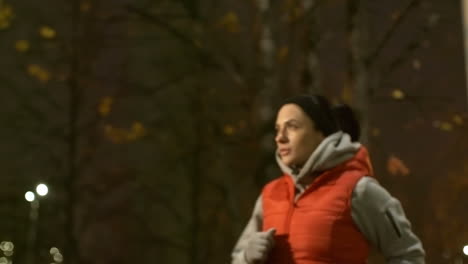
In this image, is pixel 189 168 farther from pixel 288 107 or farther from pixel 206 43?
pixel 288 107

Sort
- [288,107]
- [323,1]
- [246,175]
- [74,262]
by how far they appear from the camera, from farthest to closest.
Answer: [74,262], [246,175], [323,1], [288,107]

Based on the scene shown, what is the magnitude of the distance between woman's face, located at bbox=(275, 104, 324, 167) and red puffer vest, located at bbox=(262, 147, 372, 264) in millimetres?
136

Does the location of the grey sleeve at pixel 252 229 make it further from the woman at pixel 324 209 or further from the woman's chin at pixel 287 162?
the woman's chin at pixel 287 162

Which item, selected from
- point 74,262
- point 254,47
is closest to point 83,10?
point 74,262

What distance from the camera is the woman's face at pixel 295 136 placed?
3746 millimetres

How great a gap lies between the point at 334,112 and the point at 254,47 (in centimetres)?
621

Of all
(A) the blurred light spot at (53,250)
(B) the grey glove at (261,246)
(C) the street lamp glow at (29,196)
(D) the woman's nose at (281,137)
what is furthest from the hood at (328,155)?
(A) the blurred light spot at (53,250)

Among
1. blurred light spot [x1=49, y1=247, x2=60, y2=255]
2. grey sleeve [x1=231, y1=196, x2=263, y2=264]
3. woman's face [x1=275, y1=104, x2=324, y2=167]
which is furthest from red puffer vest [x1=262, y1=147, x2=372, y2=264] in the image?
blurred light spot [x1=49, y1=247, x2=60, y2=255]

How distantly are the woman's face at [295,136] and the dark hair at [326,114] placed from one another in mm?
26

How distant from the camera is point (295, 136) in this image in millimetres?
3766

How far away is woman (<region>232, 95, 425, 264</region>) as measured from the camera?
3.52m

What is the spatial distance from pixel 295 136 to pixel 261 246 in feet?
1.90

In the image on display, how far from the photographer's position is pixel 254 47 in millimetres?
10086

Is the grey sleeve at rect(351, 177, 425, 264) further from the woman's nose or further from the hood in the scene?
the woman's nose
